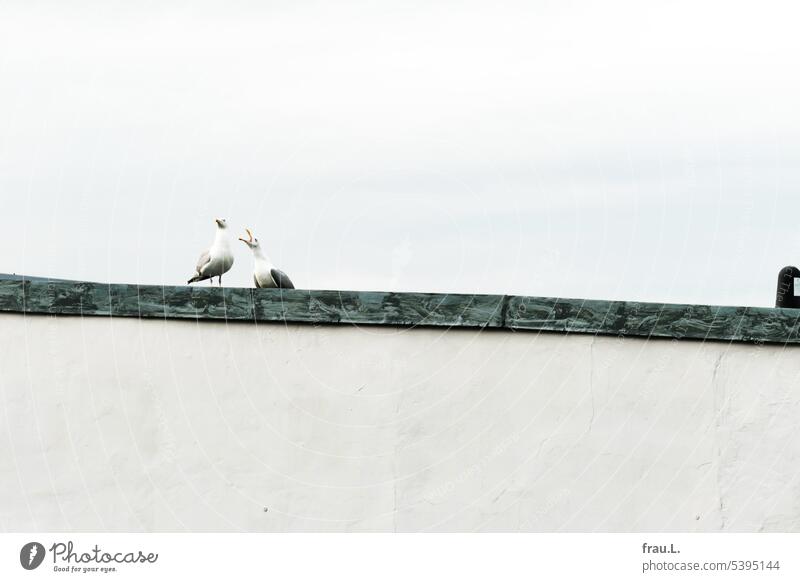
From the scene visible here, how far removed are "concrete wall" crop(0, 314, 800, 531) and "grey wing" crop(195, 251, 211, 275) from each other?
1.53m

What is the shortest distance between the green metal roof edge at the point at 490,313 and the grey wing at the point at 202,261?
4.78 ft

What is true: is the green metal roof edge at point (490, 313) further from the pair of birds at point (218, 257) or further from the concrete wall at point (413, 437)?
the pair of birds at point (218, 257)

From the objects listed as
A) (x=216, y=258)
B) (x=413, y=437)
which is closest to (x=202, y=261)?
(x=216, y=258)

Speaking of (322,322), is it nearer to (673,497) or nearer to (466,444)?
(466,444)

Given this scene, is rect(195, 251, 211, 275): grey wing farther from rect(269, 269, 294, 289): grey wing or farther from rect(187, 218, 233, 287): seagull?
rect(269, 269, 294, 289): grey wing

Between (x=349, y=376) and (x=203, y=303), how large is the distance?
3.00 feet

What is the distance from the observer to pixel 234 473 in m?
6.24

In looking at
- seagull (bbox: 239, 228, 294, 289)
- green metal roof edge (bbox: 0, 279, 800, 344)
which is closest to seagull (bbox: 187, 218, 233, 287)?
seagull (bbox: 239, 228, 294, 289)

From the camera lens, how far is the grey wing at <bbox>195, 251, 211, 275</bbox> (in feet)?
25.6
